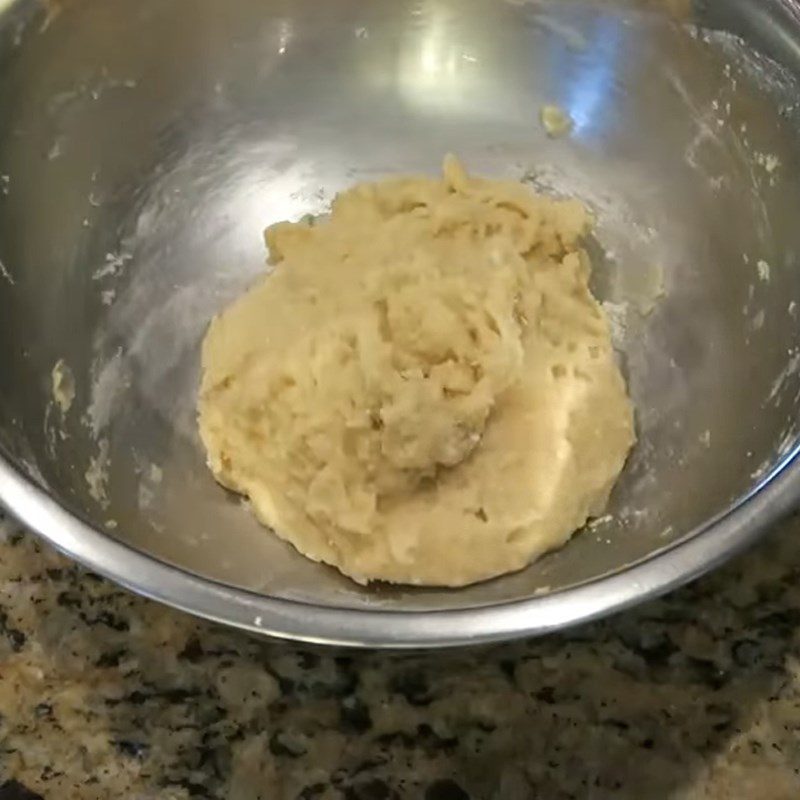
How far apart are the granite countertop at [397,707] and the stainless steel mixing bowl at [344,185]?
0.30ft

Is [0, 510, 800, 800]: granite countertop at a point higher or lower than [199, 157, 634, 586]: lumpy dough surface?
lower

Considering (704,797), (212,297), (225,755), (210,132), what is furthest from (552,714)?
(210,132)

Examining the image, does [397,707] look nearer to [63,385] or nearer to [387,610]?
[387,610]

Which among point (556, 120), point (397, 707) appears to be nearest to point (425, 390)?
point (397, 707)

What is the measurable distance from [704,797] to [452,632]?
15.7 inches

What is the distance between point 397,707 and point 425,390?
Answer: 32cm

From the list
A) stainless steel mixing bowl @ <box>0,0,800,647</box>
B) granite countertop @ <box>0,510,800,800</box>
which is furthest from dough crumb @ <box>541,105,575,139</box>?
granite countertop @ <box>0,510,800,800</box>

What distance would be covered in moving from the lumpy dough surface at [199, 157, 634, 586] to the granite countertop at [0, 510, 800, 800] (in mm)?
120

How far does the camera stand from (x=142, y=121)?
1.30 metres

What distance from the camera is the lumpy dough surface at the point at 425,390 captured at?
110cm

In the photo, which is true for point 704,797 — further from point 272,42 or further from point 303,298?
point 272,42

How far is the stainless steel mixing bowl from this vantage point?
3.68 ft

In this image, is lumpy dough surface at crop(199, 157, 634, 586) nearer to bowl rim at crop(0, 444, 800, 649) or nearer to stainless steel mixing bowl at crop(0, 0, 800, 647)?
stainless steel mixing bowl at crop(0, 0, 800, 647)

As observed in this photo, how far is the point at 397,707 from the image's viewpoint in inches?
43.1
